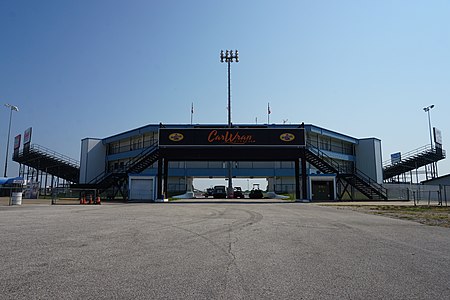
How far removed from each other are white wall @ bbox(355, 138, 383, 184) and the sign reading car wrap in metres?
27.3

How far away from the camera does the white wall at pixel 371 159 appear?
190 feet

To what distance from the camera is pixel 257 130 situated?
36.6 metres

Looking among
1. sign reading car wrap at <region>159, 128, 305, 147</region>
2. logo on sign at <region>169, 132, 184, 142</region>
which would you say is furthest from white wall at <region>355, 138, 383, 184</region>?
logo on sign at <region>169, 132, 184, 142</region>

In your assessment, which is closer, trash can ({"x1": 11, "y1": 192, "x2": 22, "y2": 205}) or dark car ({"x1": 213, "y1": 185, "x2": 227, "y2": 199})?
trash can ({"x1": 11, "y1": 192, "x2": 22, "y2": 205})

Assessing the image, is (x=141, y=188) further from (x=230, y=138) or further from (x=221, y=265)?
(x=221, y=265)

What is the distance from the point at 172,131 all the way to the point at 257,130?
910cm

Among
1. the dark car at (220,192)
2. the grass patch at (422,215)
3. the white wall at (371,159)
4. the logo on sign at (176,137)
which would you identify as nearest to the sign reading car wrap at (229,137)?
the logo on sign at (176,137)

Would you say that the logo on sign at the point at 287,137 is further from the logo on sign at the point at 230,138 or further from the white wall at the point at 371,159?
the white wall at the point at 371,159

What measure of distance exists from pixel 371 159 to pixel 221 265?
2280 inches

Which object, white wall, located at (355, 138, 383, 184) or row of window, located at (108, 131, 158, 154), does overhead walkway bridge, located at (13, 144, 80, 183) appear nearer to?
row of window, located at (108, 131, 158, 154)

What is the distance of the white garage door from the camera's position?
38812 mm

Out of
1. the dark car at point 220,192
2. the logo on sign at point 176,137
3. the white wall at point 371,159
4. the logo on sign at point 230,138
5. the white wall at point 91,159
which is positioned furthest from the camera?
the white wall at point 371,159

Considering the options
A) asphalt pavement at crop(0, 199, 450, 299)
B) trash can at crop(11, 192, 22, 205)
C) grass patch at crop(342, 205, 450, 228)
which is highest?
trash can at crop(11, 192, 22, 205)

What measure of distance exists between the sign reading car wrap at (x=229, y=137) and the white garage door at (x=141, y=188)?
524 cm
